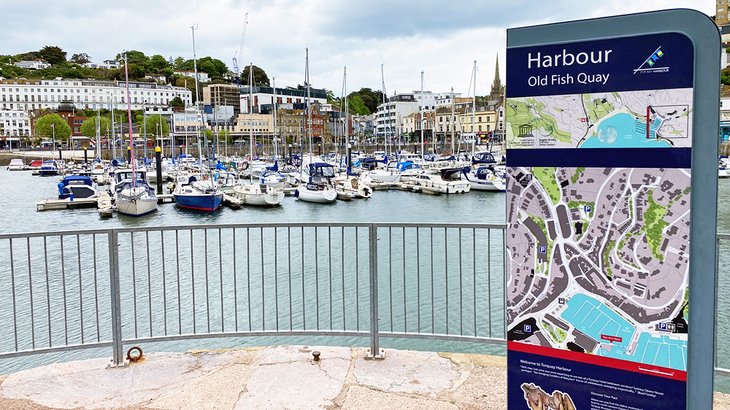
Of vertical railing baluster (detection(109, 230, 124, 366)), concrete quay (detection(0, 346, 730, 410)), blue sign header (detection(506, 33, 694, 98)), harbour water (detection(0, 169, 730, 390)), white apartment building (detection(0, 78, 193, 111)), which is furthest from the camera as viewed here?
white apartment building (detection(0, 78, 193, 111))

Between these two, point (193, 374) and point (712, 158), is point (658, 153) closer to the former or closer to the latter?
point (712, 158)

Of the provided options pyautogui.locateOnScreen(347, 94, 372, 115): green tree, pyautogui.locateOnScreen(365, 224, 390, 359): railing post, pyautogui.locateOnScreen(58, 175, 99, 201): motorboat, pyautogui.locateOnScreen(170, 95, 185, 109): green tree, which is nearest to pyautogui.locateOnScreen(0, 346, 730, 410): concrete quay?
pyautogui.locateOnScreen(365, 224, 390, 359): railing post

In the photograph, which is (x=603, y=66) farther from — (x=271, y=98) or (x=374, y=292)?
(x=271, y=98)

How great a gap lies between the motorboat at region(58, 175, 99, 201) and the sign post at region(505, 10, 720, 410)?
41881 millimetres

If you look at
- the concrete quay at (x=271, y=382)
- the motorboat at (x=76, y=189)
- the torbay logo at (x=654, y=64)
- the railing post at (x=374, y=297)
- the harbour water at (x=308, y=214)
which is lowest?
the harbour water at (x=308, y=214)

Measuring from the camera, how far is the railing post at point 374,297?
195 inches

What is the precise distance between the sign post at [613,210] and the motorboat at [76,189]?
4188 cm

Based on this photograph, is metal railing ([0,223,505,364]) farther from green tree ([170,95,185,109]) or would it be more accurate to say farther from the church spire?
green tree ([170,95,185,109])

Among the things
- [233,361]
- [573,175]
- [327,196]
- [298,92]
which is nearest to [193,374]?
[233,361]

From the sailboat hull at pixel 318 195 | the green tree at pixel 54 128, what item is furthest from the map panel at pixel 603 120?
the green tree at pixel 54 128

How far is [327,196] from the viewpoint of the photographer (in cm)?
4034

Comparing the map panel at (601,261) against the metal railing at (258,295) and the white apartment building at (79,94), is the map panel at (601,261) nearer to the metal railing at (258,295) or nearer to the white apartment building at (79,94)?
the metal railing at (258,295)

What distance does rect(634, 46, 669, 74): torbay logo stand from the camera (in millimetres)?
2693

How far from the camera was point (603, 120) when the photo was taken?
2879mm
